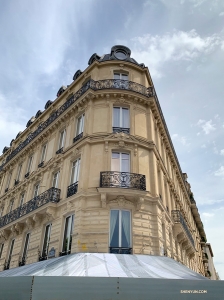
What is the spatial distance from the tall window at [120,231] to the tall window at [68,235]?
167 centimetres

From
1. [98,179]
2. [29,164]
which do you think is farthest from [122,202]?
[29,164]

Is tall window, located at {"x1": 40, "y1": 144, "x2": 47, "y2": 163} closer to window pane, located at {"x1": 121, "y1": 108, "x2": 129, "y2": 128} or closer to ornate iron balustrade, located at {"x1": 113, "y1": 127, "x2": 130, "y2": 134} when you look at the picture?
ornate iron balustrade, located at {"x1": 113, "y1": 127, "x2": 130, "y2": 134}

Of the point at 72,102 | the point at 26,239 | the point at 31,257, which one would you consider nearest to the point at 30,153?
the point at 72,102

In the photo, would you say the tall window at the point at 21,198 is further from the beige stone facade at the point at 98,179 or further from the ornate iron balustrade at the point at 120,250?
the ornate iron balustrade at the point at 120,250

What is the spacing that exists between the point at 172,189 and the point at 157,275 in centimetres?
895

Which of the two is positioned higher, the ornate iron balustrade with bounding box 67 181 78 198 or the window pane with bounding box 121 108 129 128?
the window pane with bounding box 121 108 129 128

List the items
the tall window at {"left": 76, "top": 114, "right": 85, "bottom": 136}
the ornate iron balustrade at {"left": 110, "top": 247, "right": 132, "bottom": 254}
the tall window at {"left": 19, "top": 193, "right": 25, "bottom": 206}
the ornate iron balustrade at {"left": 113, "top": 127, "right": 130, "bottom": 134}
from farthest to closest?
the tall window at {"left": 19, "top": 193, "right": 25, "bottom": 206}
the tall window at {"left": 76, "top": 114, "right": 85, "bottom": 136}
the ornate iron balustrade at {"left": 113, "top": 127, "right": 130, "bottom": 134}
the ornate iron balustrade at {"left": 110, "top": 247, "right": 132, "bottom": 254}

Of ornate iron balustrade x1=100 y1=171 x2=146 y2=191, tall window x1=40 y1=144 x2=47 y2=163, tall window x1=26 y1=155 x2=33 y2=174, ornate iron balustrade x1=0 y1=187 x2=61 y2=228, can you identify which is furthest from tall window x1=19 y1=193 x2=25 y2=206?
ornate iron balustrade x1=100 y1=171 x2=146 y2=191

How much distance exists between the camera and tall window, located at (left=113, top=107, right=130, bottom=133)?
11359 millimetres

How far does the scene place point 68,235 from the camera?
31.0ft

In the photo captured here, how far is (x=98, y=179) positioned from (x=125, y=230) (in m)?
2.27

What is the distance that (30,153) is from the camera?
634 inches

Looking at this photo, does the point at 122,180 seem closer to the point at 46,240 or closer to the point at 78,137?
the point at 78,137

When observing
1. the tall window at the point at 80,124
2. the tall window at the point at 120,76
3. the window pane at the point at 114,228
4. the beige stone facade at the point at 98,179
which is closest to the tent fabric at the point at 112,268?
the window pane at the point at 114,228
